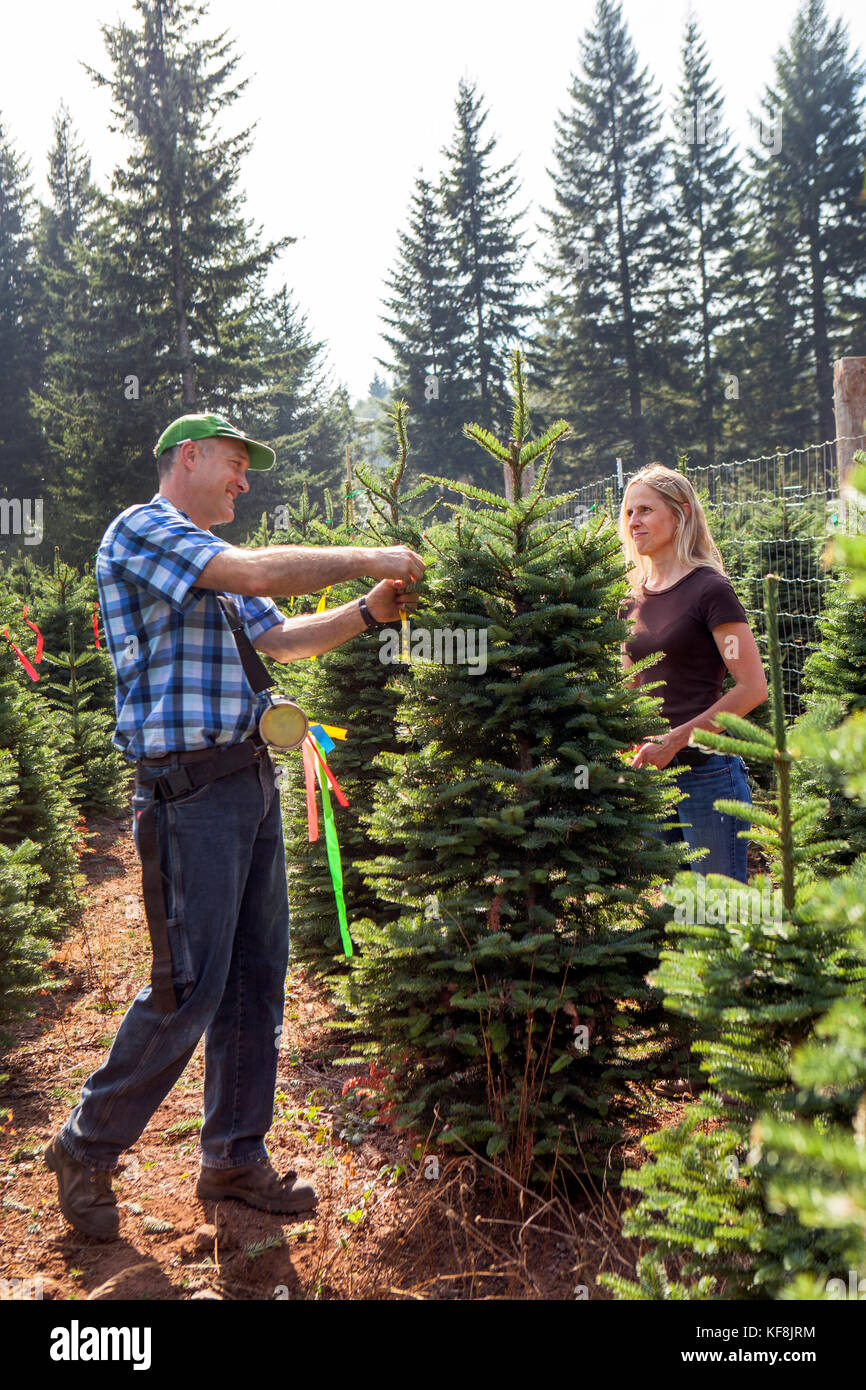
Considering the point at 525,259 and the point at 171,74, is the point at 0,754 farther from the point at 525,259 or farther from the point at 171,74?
the point at 525,259

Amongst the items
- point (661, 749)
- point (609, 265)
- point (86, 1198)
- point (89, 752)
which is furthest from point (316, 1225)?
point (609, 265)

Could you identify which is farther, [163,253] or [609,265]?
[609,265]

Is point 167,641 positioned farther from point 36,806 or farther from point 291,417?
point 291,417

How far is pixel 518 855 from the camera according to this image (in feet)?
9.91

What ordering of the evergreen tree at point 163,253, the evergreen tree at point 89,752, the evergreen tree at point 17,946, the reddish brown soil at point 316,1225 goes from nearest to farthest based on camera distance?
the reddish brown soil at point 316,1225
the evergreen tree at point 17,946
the evergreen tree at point 89,752
the evergreen tree at point 163,253

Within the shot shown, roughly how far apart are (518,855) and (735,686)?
1.07 metres

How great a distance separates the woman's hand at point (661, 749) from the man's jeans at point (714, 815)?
132 millimetres

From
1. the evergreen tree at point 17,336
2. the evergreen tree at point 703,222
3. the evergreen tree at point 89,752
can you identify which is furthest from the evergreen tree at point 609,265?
the evergreen tree at point 89,752

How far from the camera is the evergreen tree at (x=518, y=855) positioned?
2.82m

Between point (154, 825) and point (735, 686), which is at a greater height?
point (735, 686)

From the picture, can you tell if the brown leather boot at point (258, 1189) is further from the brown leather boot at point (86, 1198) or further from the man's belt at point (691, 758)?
the man's belt at point (691, 758)

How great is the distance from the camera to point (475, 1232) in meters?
2.64

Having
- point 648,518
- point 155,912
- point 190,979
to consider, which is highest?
point 648,518
